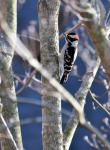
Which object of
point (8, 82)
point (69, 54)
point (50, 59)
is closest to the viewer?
point (50, 59)

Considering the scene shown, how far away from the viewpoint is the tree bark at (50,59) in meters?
3.68

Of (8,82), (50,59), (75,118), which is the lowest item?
(75,118)

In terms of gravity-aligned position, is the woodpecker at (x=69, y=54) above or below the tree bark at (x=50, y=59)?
below

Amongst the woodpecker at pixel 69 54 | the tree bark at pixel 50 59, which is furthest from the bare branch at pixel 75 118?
the woodpecker at pixel 69 54

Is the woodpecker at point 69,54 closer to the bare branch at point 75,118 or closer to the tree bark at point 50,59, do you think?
the bare branch at point 75,118

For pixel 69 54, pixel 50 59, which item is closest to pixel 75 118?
pixel 50 59

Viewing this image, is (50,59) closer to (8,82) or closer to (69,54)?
(8,82)

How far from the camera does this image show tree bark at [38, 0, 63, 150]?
368 cm

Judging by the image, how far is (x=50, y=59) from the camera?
12.2 ft

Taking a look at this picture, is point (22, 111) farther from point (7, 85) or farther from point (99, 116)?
point (7, 85)

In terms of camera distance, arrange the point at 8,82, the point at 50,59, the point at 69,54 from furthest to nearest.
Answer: the point at 69,54, the point at 8,82, the point at 50,59

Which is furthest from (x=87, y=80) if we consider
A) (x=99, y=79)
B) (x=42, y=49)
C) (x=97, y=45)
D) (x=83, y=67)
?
(x=83, y=67)

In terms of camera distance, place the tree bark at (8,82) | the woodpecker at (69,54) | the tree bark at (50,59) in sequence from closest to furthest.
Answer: the tree bark at (50,59)
the tree bark at (8,82)
the woodpecker at (69,54)

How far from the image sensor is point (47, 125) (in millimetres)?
3762
